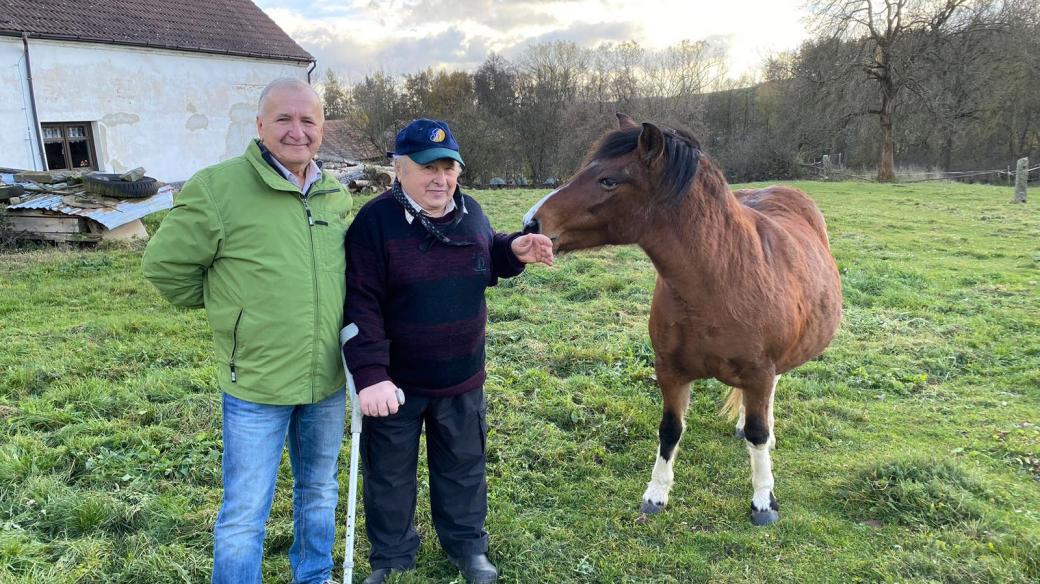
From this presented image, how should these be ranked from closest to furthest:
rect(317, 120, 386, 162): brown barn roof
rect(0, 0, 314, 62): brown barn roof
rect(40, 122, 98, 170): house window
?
rect(0, 0, 314, 62): brown barn roof < rect(40, 122, 98, 170): house window < rect(317, 120, 386, 162): brown barn roof

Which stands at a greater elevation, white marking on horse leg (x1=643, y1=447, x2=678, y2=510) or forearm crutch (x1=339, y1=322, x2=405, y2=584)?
forearm crutch (x1=339, y1=322, x2=405, y2=584)

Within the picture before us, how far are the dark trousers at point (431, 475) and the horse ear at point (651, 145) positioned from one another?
53.4 inches

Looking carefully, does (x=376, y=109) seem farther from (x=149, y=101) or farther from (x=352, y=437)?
(x=352, y=437)

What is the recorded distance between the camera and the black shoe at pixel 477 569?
275 centimetres

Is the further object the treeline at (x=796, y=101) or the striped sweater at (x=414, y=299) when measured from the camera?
the treeline at (x=796, y=101)

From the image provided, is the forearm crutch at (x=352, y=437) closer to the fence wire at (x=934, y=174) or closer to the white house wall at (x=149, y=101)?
the white house wall at (x=149, y=101)

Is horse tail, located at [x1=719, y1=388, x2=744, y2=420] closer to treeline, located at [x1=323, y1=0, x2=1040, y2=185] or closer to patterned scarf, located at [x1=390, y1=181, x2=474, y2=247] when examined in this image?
patterned scarf, located at [x1=390, y1=181, x2=474, y2=247]

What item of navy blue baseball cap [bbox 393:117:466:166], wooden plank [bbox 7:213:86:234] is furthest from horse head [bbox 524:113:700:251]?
wooden plank [bbox 7:213:86:234]

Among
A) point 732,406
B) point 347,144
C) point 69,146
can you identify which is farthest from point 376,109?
point 732,406

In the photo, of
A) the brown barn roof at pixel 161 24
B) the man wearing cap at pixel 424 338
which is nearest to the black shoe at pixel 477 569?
the man wearing cap at pixel 424 338

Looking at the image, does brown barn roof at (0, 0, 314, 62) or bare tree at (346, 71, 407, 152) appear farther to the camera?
bare tree at (346, 71, 407, 152)

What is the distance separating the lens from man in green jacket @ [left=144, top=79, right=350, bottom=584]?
80.7 inches

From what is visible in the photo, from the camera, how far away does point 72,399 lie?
4375mm

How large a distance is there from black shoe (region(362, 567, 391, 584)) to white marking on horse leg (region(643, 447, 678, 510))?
1.54m
